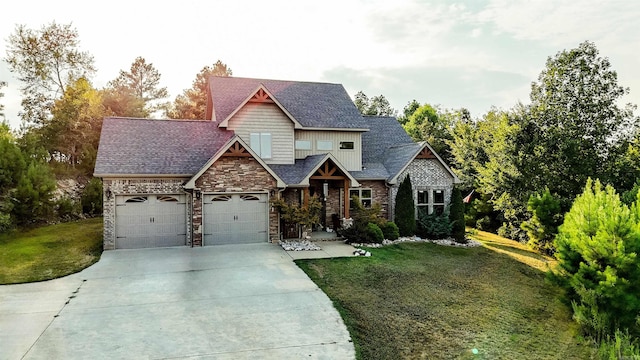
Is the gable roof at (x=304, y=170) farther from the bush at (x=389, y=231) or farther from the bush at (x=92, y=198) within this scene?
the bush at (x=92, y=198)

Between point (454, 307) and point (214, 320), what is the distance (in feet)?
20.0

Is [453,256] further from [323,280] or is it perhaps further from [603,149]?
[603,149]

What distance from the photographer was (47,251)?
15.2 m

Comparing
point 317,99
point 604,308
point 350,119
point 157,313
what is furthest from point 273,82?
point 604,308

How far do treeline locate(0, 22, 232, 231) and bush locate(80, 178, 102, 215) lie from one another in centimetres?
5

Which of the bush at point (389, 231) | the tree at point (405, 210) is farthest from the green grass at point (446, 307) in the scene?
the tree at point (405, 210)

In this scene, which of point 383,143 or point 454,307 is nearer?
point 454,307

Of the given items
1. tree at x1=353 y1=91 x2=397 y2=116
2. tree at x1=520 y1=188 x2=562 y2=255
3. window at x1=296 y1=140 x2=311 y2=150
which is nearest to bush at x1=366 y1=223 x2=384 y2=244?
window at x1=296 y1=140 x2=311 y2=150

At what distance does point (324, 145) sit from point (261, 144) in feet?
12.1

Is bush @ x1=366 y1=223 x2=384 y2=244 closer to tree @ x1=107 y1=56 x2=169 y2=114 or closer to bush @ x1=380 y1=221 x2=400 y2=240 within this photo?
bush @ x1=380 y1=221 x2=400 y2=240

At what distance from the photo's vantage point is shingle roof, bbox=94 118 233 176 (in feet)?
54.4

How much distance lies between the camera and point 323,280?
39.6ft

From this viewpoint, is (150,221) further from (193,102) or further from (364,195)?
(193,102)

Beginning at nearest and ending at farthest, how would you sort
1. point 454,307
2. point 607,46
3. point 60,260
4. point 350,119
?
point 454,307, point 60,260, point 607,46, point 350,119
